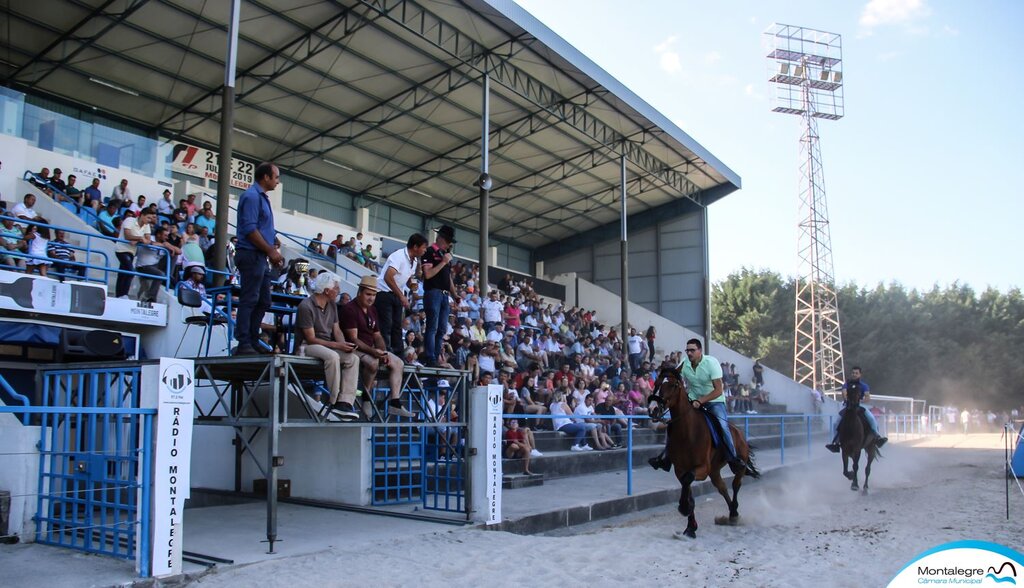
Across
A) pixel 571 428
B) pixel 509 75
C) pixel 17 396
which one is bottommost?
pixel 571 428

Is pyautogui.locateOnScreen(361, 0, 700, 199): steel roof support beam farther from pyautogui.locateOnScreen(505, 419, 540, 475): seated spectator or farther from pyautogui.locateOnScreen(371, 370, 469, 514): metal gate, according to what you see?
pyautogui.locateOnScreen(371, 370, 469, 514): metal gate

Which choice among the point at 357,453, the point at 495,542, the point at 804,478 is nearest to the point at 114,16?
the point at 357,453

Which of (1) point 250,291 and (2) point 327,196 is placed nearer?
(1) point 250,291

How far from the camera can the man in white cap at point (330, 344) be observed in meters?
7.94

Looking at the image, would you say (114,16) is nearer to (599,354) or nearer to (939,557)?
(599,354)

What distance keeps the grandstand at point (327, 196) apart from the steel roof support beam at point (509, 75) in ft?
0.29

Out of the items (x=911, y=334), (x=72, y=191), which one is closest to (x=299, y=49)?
(x=72, y=191)

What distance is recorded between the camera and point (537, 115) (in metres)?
24.8

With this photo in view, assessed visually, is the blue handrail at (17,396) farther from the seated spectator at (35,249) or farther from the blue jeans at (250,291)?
the seated spectator at (35,249)

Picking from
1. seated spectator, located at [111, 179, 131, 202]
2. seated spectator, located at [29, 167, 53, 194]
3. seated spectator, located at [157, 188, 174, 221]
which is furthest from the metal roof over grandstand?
seated spectator, located at [29, 167, 53, 194]

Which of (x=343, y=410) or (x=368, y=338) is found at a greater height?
(x=368, y=338)

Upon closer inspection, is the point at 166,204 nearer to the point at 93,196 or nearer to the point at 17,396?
the point at 93,196

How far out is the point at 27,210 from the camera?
1374cm

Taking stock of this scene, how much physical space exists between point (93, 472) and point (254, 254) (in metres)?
2.41
